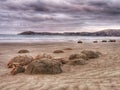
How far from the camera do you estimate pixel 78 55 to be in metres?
12.7

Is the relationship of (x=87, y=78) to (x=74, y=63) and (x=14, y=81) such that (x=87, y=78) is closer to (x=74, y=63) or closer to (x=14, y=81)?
(x=14, y=81)

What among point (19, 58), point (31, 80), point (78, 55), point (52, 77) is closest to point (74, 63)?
point (78, 55)

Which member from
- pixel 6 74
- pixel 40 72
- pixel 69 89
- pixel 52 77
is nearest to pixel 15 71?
pixel 6 74

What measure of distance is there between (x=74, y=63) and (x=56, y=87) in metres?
4.59

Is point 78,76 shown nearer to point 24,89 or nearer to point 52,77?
point 52,77

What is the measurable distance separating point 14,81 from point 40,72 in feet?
4.55

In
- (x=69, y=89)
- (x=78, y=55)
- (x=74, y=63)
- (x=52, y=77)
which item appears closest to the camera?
(x=69, y=89)

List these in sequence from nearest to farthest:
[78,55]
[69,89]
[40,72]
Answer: [69,89] → [40,72] → [78,55]

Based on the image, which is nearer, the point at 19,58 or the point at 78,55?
the point at 19,58

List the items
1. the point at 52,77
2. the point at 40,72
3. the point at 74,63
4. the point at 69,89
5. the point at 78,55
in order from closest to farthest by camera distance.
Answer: the point at 69,89 < the point at 52,77 < the point at 40,72 < the point at 74,63 < the point at 78,55

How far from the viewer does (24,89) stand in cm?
677

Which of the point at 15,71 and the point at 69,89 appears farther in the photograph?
the point at 15,71

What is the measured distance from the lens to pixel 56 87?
6.95 metres

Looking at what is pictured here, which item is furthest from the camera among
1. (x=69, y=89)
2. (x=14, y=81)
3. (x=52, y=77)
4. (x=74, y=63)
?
(x=74, y=63)
